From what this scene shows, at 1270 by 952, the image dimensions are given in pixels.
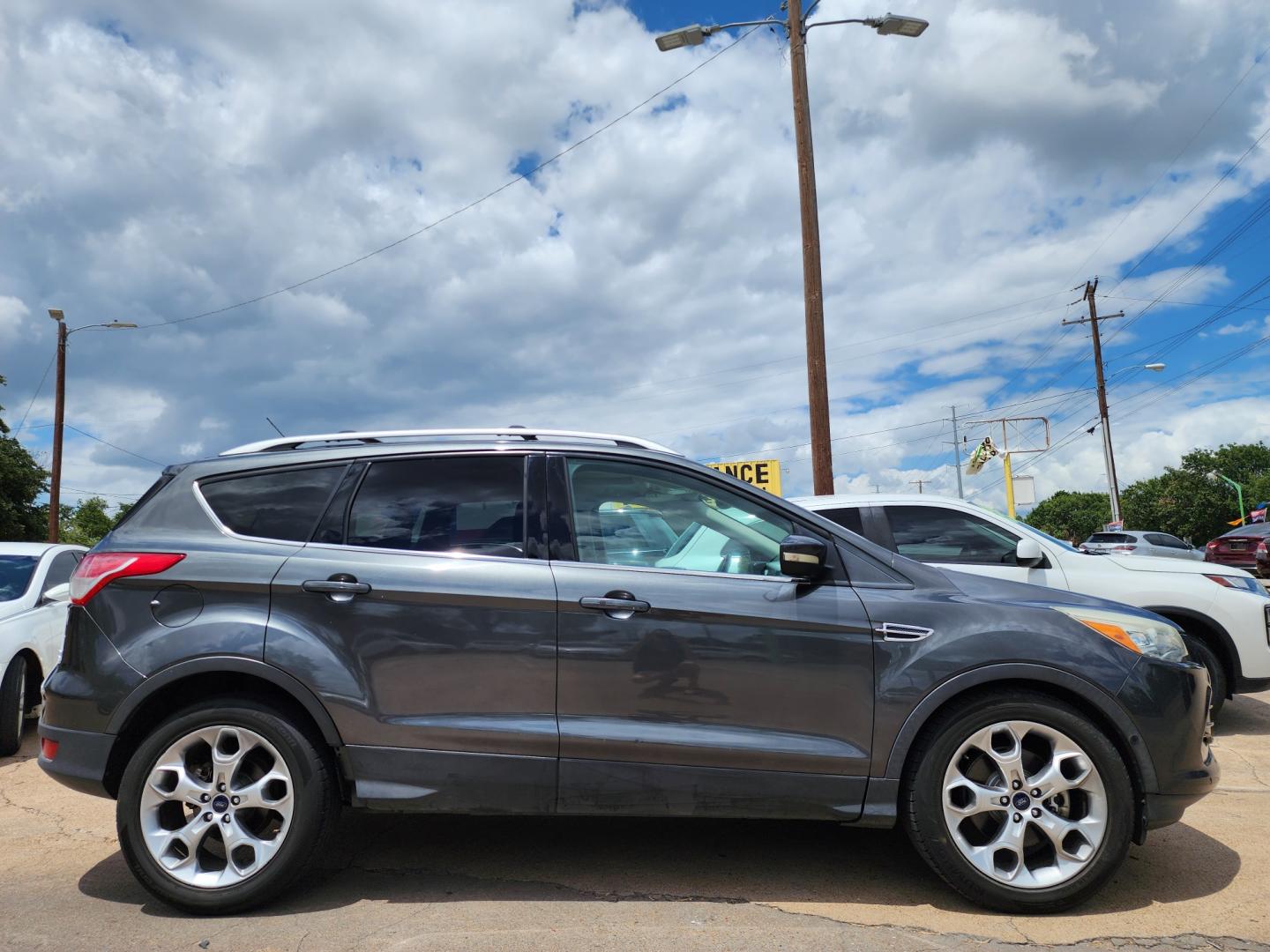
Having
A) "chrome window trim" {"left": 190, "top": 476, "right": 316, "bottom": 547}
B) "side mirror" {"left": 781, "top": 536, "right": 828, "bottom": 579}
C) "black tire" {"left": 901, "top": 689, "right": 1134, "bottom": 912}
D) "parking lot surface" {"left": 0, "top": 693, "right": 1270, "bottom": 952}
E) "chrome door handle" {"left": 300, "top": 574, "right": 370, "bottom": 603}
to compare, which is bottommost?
"parking lot surface" {"left": 0, "top": 693, "right": 1270, "bottom": 952}

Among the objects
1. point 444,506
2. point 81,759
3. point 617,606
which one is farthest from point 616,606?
point 81,759

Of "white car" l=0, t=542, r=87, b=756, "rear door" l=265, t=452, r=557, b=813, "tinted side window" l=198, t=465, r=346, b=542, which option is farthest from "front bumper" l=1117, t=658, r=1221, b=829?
"white car" l=0, t=542, r=87, b=756

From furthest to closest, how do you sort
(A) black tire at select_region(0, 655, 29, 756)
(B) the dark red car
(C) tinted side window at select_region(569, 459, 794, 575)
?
(B) the dark red car → (A) black tire at select_region(0, 655, 29, 756) → (C) tinted side window at select_region(569, 459, 794, 575)

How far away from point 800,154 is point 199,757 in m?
10.3

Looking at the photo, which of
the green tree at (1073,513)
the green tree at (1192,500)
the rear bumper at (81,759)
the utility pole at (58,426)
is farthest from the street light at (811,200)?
the green tree at (1073,513)

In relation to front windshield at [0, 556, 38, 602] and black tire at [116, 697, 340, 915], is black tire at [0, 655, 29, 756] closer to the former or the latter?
front windshield at [0, 556, 38, 602]

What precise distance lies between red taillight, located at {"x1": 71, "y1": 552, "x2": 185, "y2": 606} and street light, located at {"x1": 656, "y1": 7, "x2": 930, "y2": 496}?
8.11 meters

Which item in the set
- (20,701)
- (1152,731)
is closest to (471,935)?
(1152,731)

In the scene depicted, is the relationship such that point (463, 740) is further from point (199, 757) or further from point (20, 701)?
point (20, 701)

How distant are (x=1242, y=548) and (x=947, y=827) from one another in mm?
19473

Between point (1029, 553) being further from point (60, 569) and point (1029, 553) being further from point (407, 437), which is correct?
point (60, 569)

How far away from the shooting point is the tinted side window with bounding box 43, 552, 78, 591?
718 cm

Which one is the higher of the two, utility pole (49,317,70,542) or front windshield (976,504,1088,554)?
utility pole (49,317,70,542)

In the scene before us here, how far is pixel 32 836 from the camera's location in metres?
4.55
